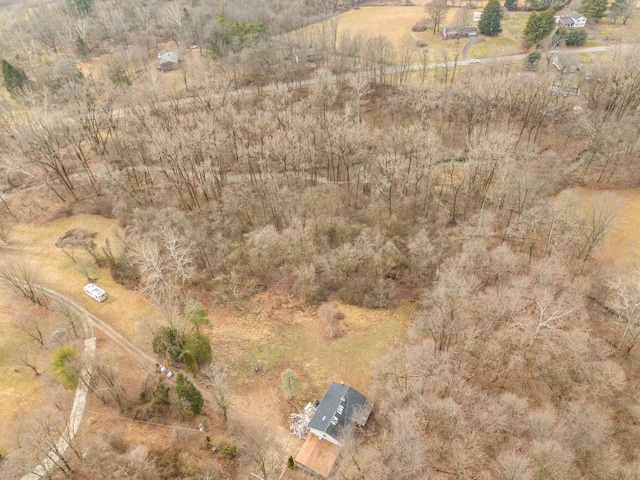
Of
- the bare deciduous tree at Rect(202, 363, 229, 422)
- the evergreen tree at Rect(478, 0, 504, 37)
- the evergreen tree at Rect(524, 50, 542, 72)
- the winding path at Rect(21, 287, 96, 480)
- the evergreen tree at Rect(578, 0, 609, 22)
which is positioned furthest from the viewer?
the evergreen tree at Rect(578, 0, 609, 22)

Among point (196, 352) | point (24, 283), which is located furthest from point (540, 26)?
point (24, 283)

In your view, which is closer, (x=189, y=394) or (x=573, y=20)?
(x=189, y=394)

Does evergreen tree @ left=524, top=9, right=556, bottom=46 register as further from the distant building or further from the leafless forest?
the distant building

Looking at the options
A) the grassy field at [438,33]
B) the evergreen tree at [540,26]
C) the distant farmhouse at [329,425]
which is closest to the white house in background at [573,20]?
the grassy field at [438,33]

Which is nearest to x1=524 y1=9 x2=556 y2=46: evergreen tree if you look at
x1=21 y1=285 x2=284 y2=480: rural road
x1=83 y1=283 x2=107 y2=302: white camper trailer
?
x1=21 y1=285 x2=284 y2=480: rural road

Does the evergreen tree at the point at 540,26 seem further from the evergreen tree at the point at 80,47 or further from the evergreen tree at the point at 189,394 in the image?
the evergreen tree at the point at 80,47

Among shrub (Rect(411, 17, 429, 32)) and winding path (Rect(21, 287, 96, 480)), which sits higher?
shrub (Rect(411, 17, 429, 32))

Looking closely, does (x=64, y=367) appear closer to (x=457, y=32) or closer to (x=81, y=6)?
(x=457, y=32)
